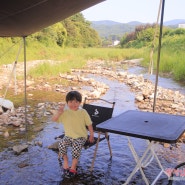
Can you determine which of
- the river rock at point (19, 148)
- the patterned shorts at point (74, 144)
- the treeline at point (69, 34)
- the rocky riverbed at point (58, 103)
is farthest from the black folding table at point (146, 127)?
the treeline at point (69, 34)

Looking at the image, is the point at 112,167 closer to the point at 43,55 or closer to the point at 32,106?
the point at 32,106

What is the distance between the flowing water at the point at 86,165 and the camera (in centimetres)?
368

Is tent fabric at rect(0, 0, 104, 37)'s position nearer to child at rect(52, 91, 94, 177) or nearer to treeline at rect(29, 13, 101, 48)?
child at rect(52, 91, 94, 177)

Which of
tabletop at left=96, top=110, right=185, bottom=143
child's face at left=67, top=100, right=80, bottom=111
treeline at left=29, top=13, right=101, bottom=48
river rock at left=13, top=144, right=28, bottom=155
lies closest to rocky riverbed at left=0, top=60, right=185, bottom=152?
river rock at left=13, top=144, right=28, bottom=155

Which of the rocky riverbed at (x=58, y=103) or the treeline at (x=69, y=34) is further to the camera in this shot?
the treeline at (x=69, y=34)

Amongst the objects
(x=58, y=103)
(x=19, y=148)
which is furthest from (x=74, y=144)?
(x=58, y=103)

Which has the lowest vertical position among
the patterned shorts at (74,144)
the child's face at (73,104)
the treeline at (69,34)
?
the patterned shorts at (74,144)

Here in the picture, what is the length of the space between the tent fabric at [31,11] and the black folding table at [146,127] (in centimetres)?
150

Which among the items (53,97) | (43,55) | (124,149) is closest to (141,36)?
(43,55)

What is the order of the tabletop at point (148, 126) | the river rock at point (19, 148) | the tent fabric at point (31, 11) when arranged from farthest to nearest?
the river rock at point (19, 148) → the tent fabric at point (31, 11) → the tabletop at point (148, 126)

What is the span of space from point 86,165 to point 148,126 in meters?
1.35

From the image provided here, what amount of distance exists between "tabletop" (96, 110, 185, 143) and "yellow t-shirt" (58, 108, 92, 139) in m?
0.49

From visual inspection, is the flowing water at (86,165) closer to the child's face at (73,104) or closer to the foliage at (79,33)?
the child's face at (73,104)

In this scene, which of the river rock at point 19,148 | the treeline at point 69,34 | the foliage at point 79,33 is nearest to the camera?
the river rock at point 19,148
